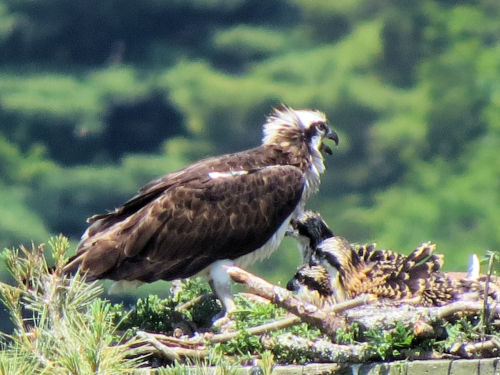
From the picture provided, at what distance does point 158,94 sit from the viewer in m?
34.3

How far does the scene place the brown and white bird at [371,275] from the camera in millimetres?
7035

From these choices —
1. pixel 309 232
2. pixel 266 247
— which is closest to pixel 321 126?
pixel 266 247

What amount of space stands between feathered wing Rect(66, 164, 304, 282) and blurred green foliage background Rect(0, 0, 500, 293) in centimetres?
1786

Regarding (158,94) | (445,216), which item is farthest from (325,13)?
(445,216)

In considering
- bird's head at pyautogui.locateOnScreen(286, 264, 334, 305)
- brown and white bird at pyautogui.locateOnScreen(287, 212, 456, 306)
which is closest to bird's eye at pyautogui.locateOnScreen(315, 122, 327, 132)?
brown and white bird at pyautogui.locateOnScreen(287, 212, 456, 306)

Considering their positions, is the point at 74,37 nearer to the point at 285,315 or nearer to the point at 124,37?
the point at 124,37

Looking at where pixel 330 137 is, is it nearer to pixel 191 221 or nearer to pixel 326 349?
pixel 191 221

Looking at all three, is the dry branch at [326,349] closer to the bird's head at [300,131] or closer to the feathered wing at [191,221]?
the feathered wing at [191,221]

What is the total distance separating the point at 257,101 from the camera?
1228 inches

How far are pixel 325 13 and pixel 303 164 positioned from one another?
2969cm

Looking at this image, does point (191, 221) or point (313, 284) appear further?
point (191, 221)

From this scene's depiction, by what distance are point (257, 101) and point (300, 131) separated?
22106 mm

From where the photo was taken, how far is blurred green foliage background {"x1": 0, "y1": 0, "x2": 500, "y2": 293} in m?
30.2

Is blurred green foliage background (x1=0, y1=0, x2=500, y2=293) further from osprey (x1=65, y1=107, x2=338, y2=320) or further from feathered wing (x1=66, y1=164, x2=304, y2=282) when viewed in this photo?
feathered wing (x1=66, y1=164, x2=304, y2=282)
